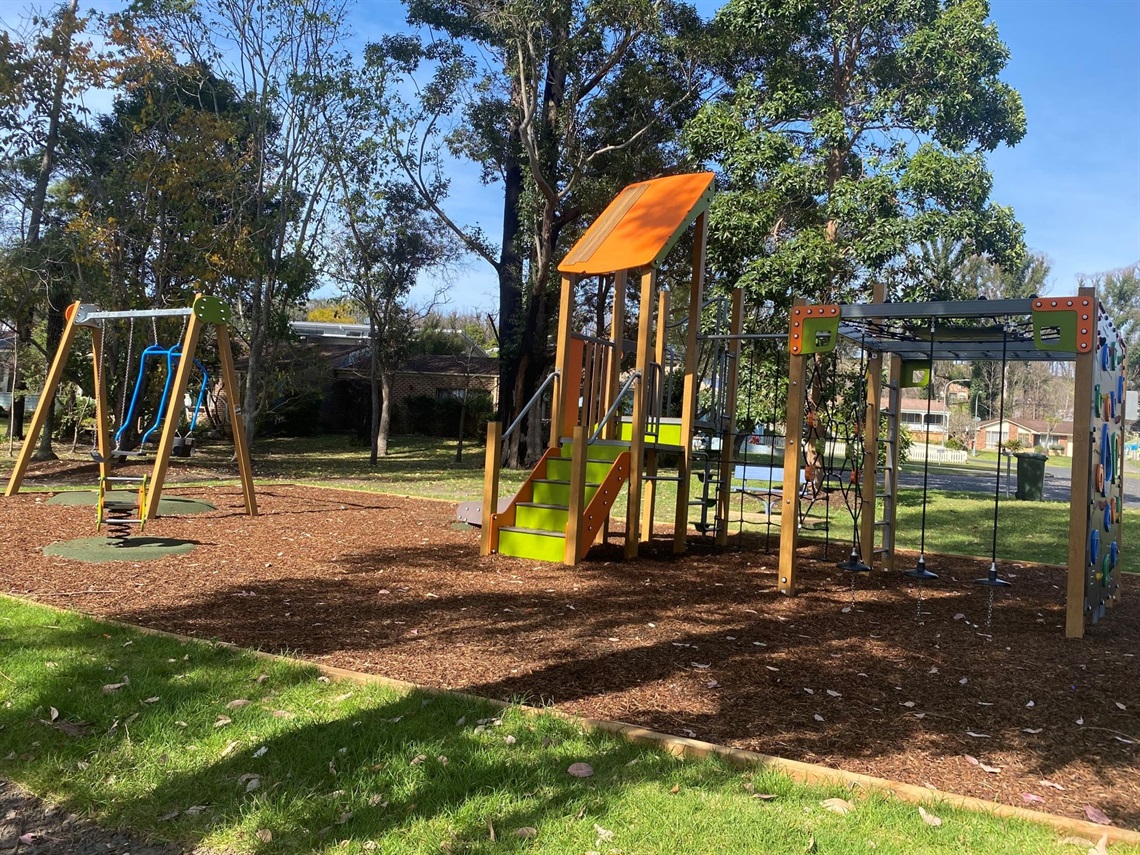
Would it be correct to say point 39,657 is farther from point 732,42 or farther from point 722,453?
point 732,42

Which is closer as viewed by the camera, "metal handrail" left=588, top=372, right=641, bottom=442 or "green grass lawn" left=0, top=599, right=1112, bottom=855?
"green grass lawn" left=0, top=599, right=1112, bottom=855

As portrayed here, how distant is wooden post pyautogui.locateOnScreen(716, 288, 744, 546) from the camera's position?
385 inches

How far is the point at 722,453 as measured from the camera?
9.84 m

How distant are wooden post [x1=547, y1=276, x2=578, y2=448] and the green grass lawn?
5153 millimetres

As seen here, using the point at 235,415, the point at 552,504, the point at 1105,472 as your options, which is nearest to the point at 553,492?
the point at 552,504

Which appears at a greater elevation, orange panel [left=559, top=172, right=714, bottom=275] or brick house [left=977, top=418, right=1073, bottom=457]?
orange panel [left=559, top=172, right=714, bottom=275]

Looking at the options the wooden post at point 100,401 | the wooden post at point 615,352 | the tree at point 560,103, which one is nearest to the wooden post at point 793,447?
the wooden post at point 615,352

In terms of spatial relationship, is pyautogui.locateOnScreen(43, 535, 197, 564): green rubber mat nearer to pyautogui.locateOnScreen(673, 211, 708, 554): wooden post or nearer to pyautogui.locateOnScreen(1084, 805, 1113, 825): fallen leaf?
pyautogui.locateOnScreen(673, 211, 708, 554): wooden post

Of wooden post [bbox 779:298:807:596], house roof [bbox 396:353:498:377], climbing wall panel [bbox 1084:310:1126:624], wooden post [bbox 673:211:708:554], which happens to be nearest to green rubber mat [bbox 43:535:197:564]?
wooden post [bbox 673:211:708:554]

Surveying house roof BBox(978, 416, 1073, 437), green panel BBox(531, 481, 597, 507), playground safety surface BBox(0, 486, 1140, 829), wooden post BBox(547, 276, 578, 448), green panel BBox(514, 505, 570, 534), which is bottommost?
playground safety surface BBox(0, 486, 1140, 829)

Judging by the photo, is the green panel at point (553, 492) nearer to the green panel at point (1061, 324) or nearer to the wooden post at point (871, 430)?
the wooden post at point (871, 430)

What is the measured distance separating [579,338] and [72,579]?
5370 mm

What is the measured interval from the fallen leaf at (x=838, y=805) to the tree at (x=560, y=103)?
18.9 metres

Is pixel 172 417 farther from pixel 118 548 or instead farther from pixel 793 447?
pixel 793 447
